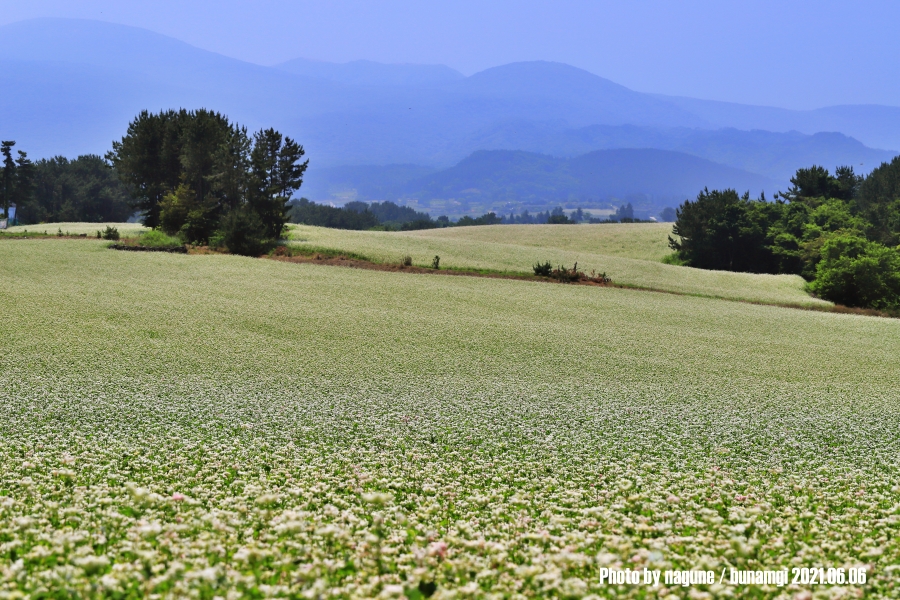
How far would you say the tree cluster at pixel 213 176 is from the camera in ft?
162

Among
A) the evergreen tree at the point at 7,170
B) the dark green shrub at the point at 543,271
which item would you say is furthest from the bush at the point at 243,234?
the evergreen tree at the point at 7,170

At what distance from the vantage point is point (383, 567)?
6.14 m

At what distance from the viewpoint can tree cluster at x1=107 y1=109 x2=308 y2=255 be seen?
162 feet

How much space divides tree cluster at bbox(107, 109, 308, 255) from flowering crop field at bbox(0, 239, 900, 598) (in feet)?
69.3

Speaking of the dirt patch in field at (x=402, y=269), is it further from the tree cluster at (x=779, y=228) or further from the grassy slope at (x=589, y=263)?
the tree cluster at (x=779, y=228)

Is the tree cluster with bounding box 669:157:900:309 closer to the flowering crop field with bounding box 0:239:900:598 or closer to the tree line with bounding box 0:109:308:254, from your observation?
the flowering crop field with bounding box 0:239:900:598

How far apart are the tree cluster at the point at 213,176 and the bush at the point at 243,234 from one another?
0.06 m

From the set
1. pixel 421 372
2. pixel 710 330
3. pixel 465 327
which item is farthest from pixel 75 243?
pixel 710 330

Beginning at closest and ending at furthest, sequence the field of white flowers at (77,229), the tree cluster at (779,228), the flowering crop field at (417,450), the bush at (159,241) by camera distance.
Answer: the flowering crop field at (417,450) → the bush at (159,241) → the field of white flowers at (77,229) → the tree cluster at (779,228)

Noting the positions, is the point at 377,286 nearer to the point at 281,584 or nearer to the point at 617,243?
the point at 281,584

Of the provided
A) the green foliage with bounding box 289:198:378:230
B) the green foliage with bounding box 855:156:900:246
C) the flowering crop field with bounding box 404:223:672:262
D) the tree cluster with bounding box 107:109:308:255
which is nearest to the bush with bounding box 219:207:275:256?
the tree cluster with bounding box 107:109:308:255

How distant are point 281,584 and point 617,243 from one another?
75.6 m

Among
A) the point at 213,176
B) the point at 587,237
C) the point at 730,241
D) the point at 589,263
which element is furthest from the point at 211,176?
the point at 730,241

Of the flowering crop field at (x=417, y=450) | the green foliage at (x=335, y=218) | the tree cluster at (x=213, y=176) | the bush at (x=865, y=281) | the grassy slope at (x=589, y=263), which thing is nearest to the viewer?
the flowering crop field at (x=417, y=450)
